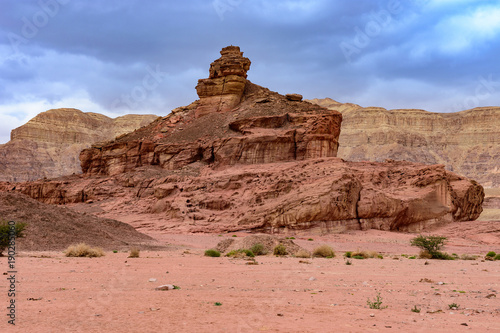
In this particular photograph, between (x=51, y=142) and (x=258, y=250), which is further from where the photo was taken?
(x=51, y=142)

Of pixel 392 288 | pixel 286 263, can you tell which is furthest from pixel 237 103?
pixel 392 288

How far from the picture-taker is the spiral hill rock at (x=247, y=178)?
1316 inches

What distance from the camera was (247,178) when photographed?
3891 centimetres

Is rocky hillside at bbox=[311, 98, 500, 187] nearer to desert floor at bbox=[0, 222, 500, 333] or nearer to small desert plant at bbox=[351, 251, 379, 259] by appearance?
small desert plant at bbox=[351, 251, 379, 259]

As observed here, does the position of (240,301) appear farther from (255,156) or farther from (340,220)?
(255,156)

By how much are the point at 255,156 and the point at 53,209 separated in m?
22.8

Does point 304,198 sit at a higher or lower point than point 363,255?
higher

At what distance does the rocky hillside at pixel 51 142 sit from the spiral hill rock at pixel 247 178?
210 feet

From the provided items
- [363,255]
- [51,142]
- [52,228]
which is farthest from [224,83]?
[51,142]

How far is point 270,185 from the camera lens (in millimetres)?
36188

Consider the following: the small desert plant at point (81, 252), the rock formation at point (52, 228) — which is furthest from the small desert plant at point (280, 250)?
the small desert plant at point (81, 252)

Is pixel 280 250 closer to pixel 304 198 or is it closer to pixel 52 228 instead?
pixel 52 228

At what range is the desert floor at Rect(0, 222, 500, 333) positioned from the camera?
654cm

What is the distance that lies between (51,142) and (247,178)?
336 feet
